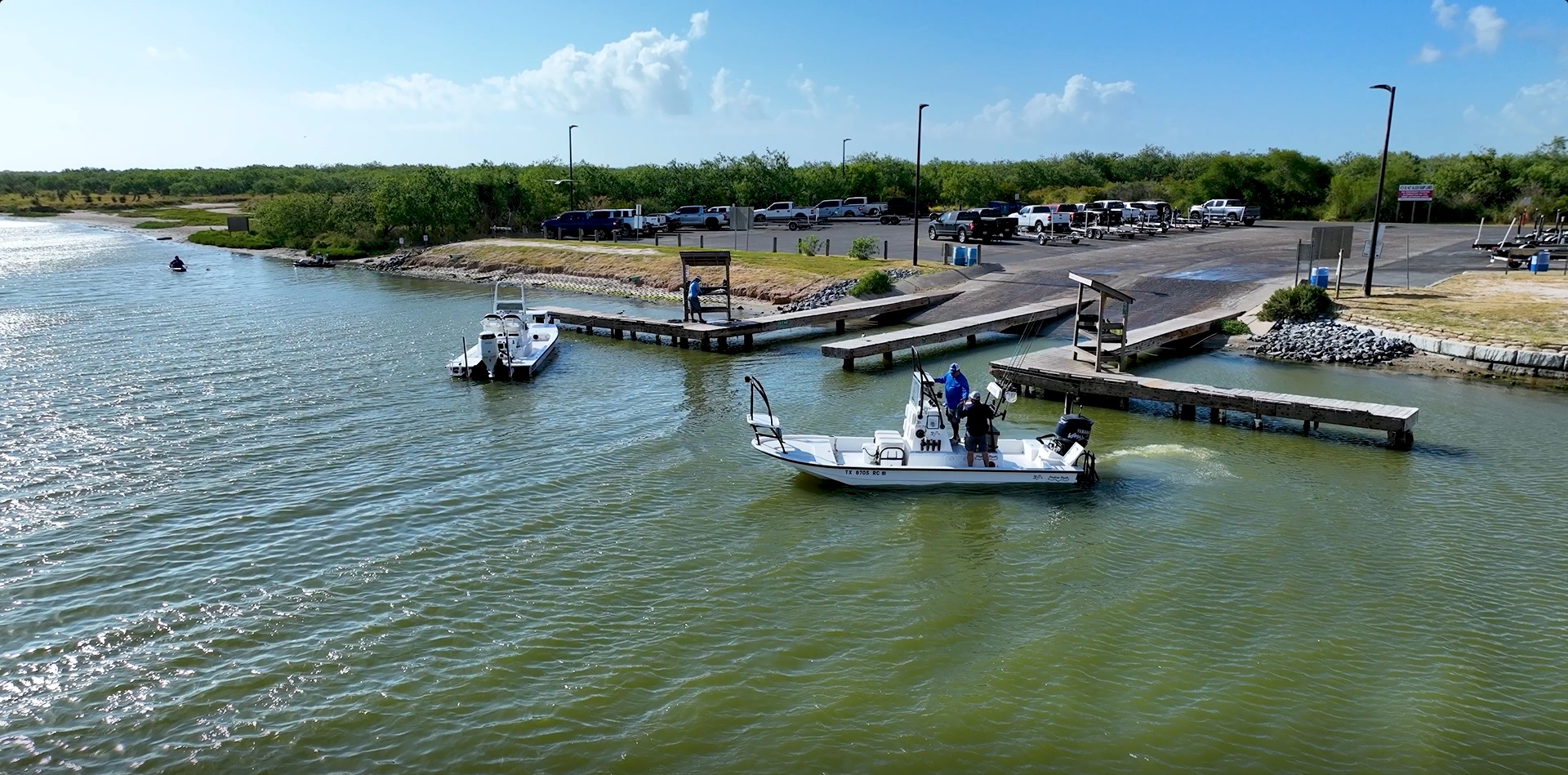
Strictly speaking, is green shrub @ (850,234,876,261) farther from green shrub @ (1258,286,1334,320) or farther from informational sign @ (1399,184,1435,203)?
informational sign @ (1399,184,1435,203)

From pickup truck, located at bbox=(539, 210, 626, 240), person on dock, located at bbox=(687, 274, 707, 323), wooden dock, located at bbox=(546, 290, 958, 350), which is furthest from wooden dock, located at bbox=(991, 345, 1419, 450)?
pickup truck, located at bbox=(539, 210, 626, 240)

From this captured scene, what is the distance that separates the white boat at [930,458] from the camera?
50.2 feet

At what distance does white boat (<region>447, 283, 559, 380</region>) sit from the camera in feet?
79.3

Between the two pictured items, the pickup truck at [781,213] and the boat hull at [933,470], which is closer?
the boat hull at [933,470]

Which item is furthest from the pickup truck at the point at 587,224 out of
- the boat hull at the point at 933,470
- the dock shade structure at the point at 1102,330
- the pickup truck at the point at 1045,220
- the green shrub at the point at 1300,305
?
the boat hull at the point at 933,470

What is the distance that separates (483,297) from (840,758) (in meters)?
36.7

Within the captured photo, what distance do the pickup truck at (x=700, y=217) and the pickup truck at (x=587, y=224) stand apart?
5.39 metres

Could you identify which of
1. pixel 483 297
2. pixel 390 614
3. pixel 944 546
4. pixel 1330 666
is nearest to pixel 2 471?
pixel 390 614

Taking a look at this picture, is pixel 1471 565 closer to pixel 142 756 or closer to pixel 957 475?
pixel 957 475

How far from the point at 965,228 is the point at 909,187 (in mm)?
32964

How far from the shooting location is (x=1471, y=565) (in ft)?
41.3

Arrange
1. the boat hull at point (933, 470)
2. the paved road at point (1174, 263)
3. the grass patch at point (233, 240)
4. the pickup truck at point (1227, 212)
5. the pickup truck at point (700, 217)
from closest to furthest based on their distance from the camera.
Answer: the boat hull at point (933, 470) < the paved road at point (1174, 263) < the pickup truck at point (1227, 212) < the pickup truck at point (700, 217) < the grass patch at point (233, 240)

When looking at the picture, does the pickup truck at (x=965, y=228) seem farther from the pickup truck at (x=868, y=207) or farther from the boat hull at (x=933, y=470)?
the boat hull at (x=933, y=470)

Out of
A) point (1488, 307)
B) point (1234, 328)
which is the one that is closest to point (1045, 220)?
point (1234, 328)
